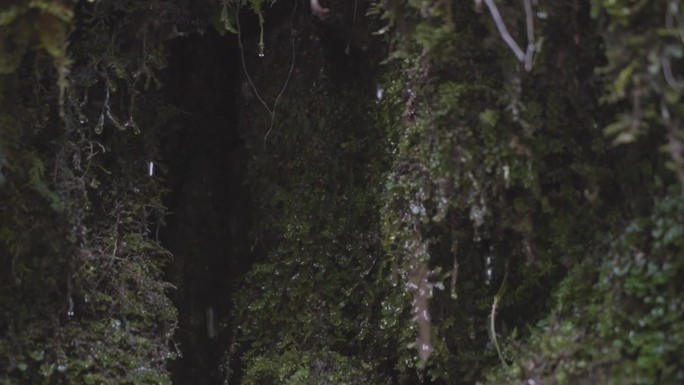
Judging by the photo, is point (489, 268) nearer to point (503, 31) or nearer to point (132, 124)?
point (503, 31)

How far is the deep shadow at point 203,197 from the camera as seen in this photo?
203 centimetres

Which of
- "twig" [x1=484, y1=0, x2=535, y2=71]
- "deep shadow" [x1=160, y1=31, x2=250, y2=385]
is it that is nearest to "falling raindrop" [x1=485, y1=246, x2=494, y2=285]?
"twig" [x1=484, y1=0, x2=535, y2=71]

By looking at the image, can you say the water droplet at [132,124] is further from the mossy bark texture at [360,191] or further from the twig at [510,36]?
the twig at [510,36]

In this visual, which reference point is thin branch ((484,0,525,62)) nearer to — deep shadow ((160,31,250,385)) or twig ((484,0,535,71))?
twig ((484,0,535,71))

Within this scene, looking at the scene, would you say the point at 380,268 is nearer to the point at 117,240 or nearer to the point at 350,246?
the point at 350,246

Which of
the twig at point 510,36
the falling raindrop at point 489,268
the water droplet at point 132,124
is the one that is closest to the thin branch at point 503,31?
the twig at point 510,36

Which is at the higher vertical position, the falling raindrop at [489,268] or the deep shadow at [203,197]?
the deep shadow at [203,197]

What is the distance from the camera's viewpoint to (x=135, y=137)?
6.19ft

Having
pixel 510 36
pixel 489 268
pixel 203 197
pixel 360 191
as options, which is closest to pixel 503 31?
pixel 510 36

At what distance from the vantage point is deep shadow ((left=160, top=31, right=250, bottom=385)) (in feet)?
6.65

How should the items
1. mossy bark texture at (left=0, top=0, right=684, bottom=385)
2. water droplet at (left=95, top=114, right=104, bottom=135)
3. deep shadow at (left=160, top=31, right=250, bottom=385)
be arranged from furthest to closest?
deep shadow at (left=160, top=31, right=250, bottom=385) → water droplet at (left=95, top=114, right=104, bottom=135) → mossy bark texture at (left=0, top=0, right=684, bottom=385)

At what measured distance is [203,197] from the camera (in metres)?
2.12

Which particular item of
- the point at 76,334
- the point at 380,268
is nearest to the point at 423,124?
the point at 380,268

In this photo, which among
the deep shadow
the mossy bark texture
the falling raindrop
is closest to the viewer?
the mossy bark texture
